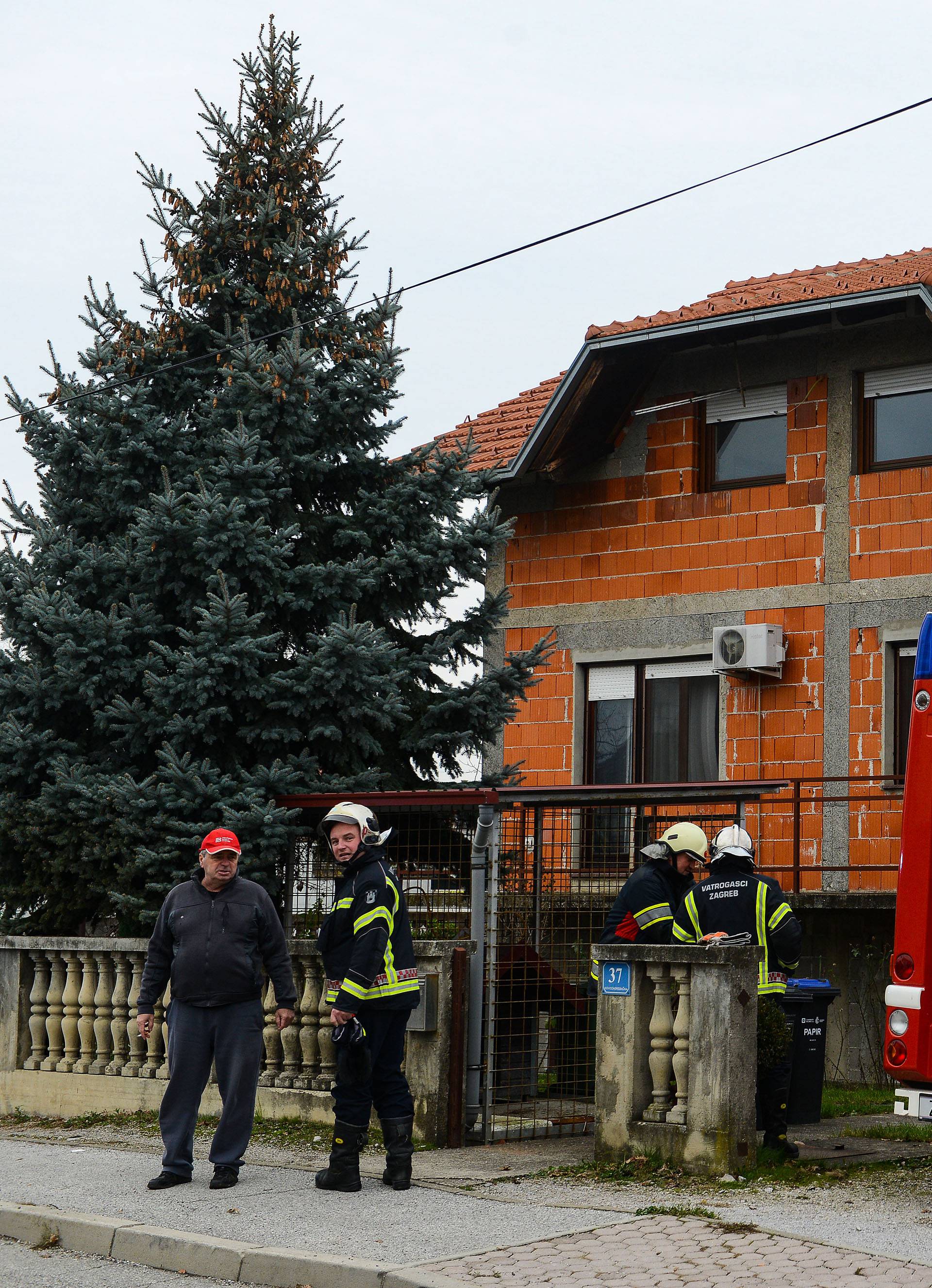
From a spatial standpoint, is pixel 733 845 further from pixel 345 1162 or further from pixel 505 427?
pixel 505 427

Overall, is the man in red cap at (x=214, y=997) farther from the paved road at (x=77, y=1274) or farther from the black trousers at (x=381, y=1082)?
the paved road at (x=77, y=1274)

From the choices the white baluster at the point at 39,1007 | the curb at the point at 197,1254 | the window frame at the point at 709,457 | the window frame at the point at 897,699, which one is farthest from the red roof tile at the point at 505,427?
the curb at the point at 197,1254

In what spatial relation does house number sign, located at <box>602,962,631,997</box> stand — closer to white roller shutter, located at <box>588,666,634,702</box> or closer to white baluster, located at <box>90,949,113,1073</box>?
white baluster, located at <box>90,949,113,1073</box>

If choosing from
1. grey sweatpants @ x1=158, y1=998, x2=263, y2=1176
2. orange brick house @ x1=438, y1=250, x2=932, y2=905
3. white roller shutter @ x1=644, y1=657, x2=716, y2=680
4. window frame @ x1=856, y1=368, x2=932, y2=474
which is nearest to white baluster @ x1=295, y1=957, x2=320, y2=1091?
grey sweatpants @ x1=158, y1=998, x2=263, y2=1176

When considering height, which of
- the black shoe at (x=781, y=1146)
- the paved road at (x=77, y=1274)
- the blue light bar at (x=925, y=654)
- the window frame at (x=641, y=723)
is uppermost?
the window frame at (x=641, y=723)

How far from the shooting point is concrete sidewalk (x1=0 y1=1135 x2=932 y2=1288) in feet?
21.4

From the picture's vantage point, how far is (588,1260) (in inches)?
264

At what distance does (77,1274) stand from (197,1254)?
1.62ft

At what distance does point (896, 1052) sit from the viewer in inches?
320

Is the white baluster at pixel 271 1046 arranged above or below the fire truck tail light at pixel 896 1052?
below

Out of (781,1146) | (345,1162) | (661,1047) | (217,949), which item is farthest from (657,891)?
(217,949)

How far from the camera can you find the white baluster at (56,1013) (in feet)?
38.2

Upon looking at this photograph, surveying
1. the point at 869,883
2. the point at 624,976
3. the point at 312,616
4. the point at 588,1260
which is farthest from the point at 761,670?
the point at 588,1260

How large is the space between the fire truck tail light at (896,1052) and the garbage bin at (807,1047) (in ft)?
6.93
